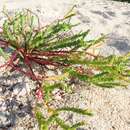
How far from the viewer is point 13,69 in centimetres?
217

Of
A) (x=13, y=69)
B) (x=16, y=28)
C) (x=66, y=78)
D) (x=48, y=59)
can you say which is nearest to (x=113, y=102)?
(x=66, y=78)

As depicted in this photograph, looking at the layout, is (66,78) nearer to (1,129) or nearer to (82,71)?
(82,71)

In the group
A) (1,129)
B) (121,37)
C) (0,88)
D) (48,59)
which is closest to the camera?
(1,129)

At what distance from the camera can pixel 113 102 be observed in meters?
2.10

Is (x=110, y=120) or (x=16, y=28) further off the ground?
(x=16, y=28)

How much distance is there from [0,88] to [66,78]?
0.39m

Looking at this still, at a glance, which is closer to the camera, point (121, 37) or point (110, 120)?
point (110, 120)

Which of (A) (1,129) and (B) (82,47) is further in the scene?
(B) (82,47)

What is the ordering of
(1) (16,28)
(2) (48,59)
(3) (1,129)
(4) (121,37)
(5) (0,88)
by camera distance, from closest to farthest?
(3) (1,129) → (5) (0,88) → (2) (48,59) → (1) (16,28) → (4) (121,37)

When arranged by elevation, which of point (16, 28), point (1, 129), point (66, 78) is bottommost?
point (1, 129)

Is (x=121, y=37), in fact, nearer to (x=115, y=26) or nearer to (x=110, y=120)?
(x=115, y=26)

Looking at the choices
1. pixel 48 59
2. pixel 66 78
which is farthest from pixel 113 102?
pixel 48 59

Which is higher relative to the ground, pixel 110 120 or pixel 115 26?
pixel 115 26

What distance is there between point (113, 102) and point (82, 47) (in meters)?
0.51
